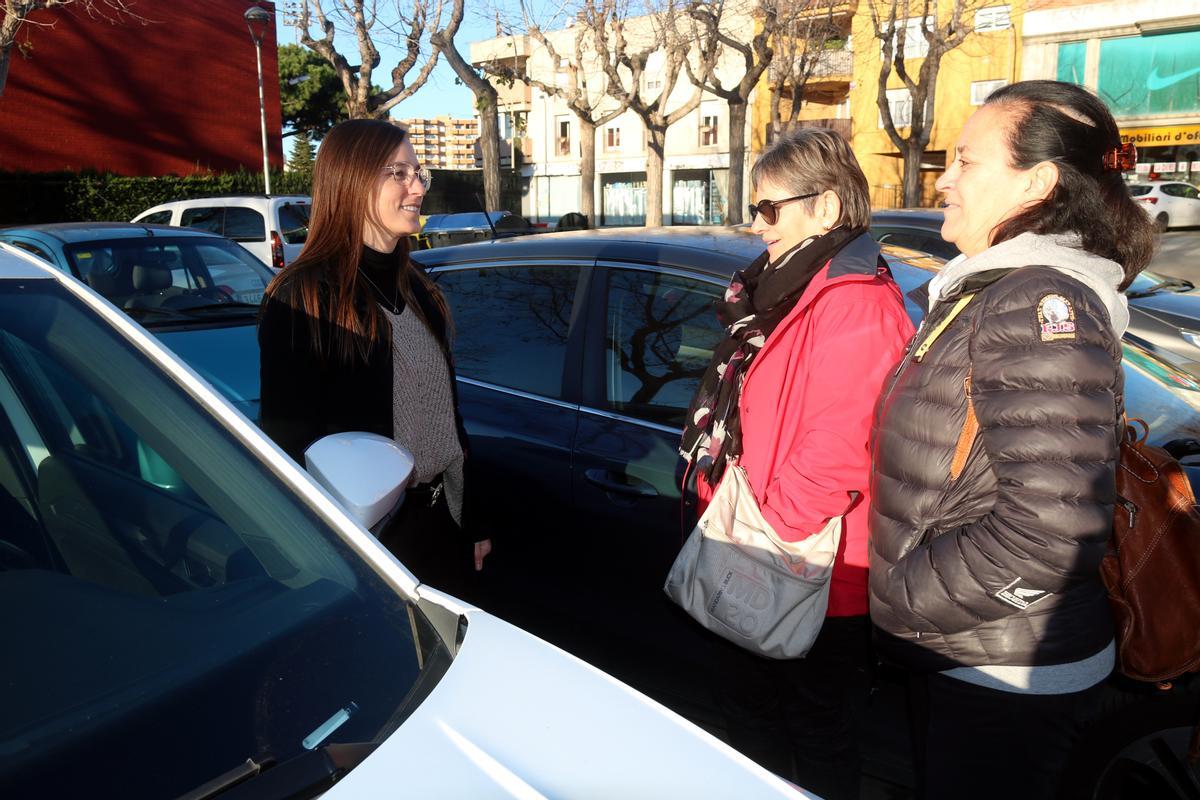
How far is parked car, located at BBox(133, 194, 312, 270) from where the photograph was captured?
12148mm

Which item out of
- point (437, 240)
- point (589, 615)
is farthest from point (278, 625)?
point (437, 240)

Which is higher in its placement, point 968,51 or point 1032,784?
point 968,51

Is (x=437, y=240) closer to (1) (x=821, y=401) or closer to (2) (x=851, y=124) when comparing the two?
(1) (x=821, y=401)

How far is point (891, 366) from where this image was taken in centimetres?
200

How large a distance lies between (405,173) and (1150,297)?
5877mm

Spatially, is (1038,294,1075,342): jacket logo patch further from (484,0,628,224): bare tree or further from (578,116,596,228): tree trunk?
(578,116,596,228): tree trunk

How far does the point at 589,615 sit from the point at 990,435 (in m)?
1.66

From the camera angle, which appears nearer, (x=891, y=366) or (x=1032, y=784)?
(x=1032, y=784)

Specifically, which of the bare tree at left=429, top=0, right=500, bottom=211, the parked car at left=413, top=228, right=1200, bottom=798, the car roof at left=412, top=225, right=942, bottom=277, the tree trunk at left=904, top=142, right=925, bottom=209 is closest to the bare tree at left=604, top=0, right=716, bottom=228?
the bare tree at left=429, top=0, right=500, bottom=211

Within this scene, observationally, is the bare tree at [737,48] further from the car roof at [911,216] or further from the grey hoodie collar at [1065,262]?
the grey hoodie collar at [1065,262]

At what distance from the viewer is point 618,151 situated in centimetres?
4022

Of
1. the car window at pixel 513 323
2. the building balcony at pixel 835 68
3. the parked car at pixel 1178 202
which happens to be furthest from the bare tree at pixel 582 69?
the car window at pixel 513 323

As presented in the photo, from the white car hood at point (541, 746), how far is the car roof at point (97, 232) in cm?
610

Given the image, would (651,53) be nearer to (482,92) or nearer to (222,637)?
(482,92)
